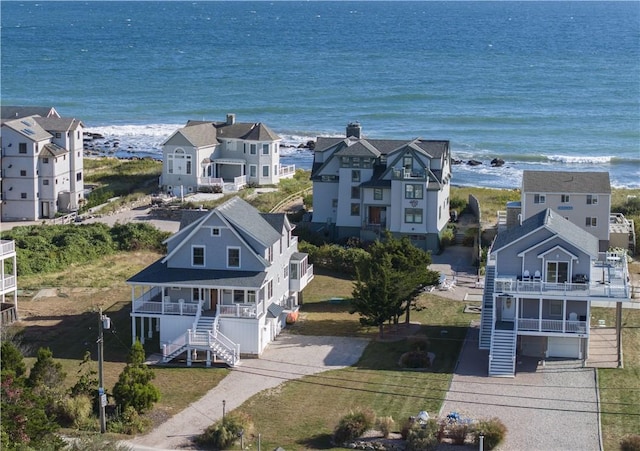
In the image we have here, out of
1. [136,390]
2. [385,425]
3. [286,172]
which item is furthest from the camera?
[286,172]

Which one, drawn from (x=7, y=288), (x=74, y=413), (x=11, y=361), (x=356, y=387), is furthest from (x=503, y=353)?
(x=7, y=288)

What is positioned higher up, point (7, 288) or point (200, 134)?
point (200, 134)

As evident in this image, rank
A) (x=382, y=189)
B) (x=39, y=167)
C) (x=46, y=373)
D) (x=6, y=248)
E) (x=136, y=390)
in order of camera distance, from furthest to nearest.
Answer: (x=39, y=167), (x=382, y=189), (x=6, y=248), (x=46, y=373), (x=136, y=390)

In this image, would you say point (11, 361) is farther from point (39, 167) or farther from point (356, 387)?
point (39, 167)

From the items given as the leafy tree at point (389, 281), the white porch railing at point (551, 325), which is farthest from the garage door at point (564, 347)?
the leafy tree at point (389, 281)

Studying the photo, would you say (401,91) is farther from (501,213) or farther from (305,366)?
(305,366)

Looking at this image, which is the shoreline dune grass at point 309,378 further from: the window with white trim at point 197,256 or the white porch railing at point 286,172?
the white porch railing at point 286,172
